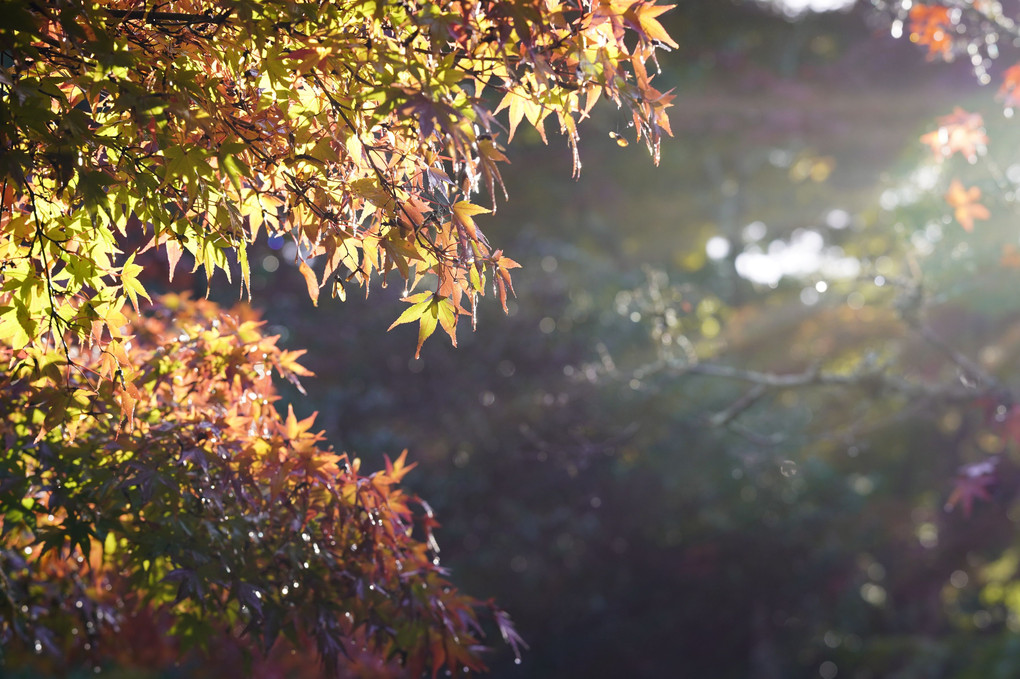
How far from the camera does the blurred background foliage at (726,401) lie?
263 inches

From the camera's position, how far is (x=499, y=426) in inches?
285

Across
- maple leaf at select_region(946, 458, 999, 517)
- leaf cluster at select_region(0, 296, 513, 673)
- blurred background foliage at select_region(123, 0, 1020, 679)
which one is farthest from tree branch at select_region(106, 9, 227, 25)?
Answer: maple leaf at select_region(946, 458, 999, 517)

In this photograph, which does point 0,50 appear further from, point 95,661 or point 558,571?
point 558,571

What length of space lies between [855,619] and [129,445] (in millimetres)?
8229

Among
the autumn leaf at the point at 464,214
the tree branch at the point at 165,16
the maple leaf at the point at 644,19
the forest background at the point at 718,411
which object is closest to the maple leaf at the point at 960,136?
the forest background at the point at 718,411

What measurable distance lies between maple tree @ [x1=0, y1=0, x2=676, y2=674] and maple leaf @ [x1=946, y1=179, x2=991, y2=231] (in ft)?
15.1

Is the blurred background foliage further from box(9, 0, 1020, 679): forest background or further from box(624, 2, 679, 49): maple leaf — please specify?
box(624, 2, 679, 49): maple leaf

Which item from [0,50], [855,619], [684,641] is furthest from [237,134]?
[855,619]

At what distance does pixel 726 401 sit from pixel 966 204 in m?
2.72

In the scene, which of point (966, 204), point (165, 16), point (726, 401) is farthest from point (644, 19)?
point (726, 401)

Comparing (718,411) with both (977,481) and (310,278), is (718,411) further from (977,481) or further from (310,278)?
(310,278)

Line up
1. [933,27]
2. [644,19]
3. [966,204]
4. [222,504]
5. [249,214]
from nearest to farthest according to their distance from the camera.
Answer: [644,19], [249,214], [222,504], [933,27], [966,204]

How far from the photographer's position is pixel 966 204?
5.65 m

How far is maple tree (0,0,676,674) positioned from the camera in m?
1.72
